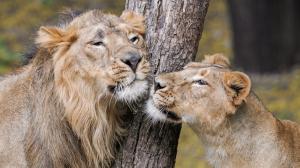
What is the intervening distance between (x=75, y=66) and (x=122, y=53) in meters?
0.37

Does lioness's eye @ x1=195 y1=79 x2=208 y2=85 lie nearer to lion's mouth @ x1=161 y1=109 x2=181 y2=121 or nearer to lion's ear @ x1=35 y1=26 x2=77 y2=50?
lion's mouth @ x1=161 y1=109 x2=181 y2=121

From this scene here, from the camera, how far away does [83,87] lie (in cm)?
523

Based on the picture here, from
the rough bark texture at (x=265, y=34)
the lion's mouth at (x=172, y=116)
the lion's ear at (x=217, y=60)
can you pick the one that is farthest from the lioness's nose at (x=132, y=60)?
the rough bark texture at (x=265, y=34)

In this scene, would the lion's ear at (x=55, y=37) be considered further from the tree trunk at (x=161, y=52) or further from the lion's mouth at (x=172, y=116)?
the lion's mouth at (x=172, y=116)

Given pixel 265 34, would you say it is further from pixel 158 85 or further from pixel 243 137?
pixel 158 85

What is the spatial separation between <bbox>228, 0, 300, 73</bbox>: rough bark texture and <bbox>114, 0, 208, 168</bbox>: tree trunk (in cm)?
682

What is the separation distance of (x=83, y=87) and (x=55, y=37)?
39 centimetres

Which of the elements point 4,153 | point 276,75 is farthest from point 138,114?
point 276,75

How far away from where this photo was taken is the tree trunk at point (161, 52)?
538 centimetres

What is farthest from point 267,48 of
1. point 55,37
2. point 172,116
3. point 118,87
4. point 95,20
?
point 118,87

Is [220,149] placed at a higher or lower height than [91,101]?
lower

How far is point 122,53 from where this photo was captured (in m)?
5.05

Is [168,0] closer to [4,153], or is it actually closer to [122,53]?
[122,53]

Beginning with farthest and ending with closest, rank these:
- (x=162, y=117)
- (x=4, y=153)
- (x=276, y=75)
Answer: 1. (x=276, y=75)
2. (x=4, y=153)
3. (x=162, y=117)
